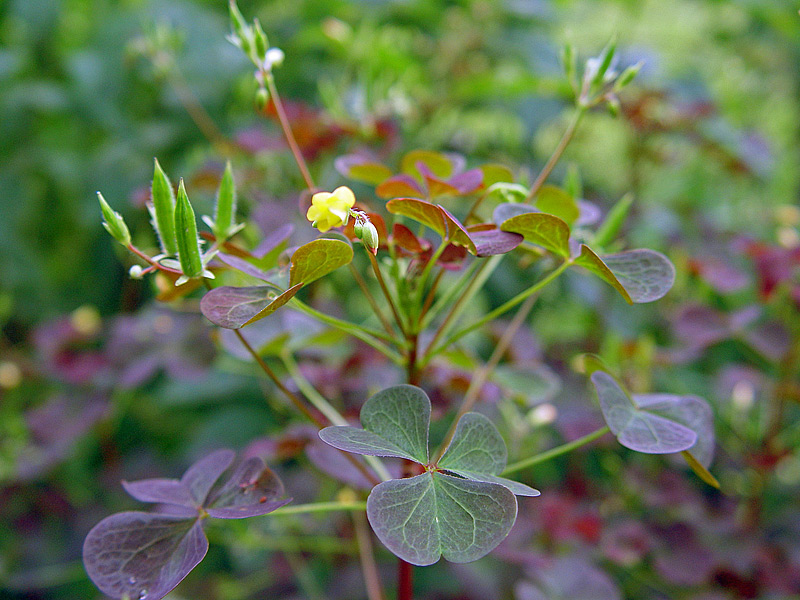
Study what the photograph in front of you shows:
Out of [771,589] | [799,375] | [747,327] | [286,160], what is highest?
[286,160]

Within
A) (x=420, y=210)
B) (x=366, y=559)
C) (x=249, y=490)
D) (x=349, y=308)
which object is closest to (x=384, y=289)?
(x=420, y=210)

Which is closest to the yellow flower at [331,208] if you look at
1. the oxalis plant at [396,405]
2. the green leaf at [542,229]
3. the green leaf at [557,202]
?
the oxalis plant at [396,405]

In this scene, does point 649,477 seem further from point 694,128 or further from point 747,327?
point 694,128

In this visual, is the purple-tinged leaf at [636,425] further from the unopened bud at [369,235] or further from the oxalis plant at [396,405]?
the unopened bud at [369,235]

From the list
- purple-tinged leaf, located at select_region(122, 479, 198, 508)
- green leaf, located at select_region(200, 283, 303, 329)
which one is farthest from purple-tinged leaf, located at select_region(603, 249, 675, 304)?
purple-tinged leaf, located at select_region(122, 479, 198, 508)

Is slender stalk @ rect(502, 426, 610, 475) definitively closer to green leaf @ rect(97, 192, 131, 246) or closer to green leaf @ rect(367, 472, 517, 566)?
green leaf @ rect(367, 472, 517, 566)

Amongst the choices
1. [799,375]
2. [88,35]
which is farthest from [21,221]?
[799,375]
